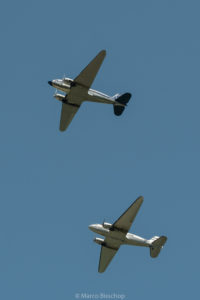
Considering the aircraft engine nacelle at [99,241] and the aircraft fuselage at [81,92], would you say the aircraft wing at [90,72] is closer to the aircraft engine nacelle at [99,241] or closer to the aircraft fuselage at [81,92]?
Result: the aircraft fuselage at [81,92]

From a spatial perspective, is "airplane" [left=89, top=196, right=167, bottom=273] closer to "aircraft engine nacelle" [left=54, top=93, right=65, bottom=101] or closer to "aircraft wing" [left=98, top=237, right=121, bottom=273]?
"aircraft wing" [left=98, top=237, right=121, bottom=273]

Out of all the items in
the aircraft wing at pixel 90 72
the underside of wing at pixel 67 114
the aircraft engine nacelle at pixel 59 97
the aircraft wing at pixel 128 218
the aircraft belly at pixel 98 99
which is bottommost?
the aircraft wing at pixel 128 218

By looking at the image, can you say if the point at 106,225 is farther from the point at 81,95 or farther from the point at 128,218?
the point at 81,95

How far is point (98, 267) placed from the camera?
90500 millimetres

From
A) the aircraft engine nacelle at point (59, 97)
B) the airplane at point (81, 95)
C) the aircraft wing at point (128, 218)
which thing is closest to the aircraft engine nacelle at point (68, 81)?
the airplane at point (81, 95)

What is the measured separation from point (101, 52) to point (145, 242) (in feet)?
79.4

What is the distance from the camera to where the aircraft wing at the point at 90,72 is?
83456 millimetres

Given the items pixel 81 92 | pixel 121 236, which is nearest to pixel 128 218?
pixel 121 236

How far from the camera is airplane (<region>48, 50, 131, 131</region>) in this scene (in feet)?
278

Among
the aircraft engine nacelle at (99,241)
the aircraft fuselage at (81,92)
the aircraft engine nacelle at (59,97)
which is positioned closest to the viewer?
the aircraft fuselage at (81,92)

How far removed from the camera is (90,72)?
3344 inches

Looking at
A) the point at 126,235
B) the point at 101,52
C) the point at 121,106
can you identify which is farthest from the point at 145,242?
the point at 101,52

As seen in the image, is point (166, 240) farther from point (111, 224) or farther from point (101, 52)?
point (101, 52)

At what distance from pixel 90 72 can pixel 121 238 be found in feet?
68.7
